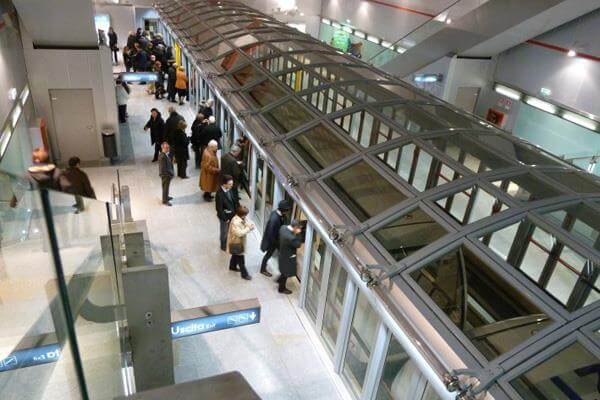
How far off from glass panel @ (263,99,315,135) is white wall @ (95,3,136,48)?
19.8 metres

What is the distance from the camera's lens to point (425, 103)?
7004mm

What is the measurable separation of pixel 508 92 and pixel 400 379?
1091cm

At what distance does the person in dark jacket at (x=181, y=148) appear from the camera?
932 cm

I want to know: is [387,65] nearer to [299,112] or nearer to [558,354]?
[299,112]

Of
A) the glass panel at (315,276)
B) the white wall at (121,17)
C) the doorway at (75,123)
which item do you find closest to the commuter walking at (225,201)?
the glass panel at (315,276)

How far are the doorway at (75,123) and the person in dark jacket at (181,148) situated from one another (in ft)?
7.38

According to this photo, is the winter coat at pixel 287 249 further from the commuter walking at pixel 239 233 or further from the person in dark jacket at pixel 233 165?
the person in dark jacket at pixel 233 165

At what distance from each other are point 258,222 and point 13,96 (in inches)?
191

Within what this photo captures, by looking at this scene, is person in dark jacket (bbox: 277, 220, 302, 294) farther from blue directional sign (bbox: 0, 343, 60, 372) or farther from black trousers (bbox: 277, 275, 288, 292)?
blue directional sign (bbox: 0, 343, 60, 372)

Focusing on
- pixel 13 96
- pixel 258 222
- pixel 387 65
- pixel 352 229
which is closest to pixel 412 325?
pixel 352 229

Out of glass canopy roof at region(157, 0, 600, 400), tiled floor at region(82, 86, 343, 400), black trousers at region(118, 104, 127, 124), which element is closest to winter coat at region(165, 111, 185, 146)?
tiled floor at region(82, 86, 343, 400)

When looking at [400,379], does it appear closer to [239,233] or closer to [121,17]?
[239,233]

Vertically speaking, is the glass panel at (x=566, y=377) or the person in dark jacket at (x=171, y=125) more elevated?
the glass panel at (x=566, y=377)

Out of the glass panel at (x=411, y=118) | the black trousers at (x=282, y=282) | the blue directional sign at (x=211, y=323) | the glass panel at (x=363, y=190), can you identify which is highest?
the glass panel at (x=411, y=118)
